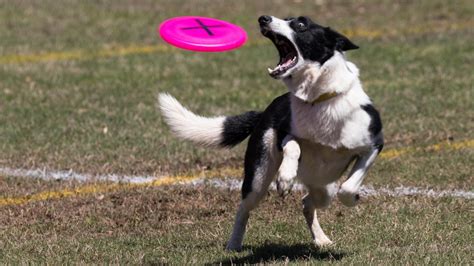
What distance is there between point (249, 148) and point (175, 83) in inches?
235

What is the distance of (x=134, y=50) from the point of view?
14305 mm

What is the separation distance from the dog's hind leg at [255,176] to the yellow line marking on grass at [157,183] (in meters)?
1.78

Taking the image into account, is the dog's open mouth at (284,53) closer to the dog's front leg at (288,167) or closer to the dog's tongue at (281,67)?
the dog's tongue at (281,67)

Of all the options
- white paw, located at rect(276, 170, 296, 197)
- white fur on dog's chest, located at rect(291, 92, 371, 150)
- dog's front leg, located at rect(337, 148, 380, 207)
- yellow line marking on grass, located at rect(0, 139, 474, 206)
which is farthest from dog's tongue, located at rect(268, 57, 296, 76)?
yellow line marking on grass, located at rect(0, 139, 474, 206)

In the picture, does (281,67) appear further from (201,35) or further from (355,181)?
(201,35)

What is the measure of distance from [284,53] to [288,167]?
0.63m

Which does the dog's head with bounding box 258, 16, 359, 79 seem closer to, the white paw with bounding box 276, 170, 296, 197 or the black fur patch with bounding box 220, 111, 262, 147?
the white paw with bounding box 276, 170, 296, 197

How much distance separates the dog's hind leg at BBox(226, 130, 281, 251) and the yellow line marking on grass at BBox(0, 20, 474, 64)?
7582 millimetres

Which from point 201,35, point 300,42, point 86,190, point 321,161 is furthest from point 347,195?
point 86,190

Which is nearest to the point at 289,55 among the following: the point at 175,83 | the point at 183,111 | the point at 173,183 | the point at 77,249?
the point at 183,111

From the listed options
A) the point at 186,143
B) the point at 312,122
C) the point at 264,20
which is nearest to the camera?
the point at 264,20

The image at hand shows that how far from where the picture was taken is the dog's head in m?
5.69

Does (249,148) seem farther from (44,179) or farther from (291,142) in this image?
(44,179)

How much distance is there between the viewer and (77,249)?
20.5 ft
